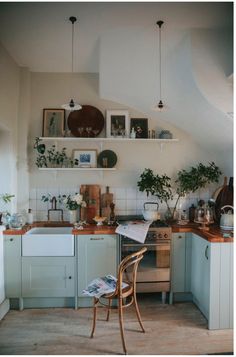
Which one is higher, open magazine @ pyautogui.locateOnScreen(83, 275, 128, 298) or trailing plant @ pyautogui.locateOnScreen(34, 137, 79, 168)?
trailing plant @ pyautogui.locateOnScreen(34, 137, 79, 168)

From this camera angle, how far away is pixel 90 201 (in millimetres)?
Answer: 3246

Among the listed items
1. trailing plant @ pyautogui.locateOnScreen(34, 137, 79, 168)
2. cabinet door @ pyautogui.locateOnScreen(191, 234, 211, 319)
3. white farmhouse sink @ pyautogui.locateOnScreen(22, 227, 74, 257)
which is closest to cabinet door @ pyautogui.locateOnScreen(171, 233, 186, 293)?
cabinet door @ pyautogui.locateOnScreen(191, 234, 211, 319)

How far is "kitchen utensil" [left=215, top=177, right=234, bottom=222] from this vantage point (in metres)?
2.94

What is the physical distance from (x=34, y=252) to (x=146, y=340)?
1418mm

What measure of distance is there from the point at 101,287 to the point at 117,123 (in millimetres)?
2037

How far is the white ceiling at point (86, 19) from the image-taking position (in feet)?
6.30

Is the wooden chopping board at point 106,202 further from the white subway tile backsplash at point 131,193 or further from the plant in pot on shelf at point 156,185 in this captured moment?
the plant in pot on shelf at point 156,185

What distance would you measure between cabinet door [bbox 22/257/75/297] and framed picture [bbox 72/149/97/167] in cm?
124

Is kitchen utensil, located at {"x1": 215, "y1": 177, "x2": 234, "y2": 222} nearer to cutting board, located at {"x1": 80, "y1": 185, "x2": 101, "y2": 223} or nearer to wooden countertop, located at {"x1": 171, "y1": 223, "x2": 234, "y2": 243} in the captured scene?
wooden countertop, located at {"x1": 171, "y1": 223, "x2": 234, "y2": 243}

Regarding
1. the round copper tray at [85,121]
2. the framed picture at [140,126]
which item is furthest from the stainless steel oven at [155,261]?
the round copper tray at [85,121]

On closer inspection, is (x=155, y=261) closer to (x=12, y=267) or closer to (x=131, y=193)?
(x=131, y=193)

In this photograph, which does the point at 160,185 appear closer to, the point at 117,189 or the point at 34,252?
the point at 117,189

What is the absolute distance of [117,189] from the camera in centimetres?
334

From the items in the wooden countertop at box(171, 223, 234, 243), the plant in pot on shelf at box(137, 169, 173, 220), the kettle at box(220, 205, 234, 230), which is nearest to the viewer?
the wooden countertop at box(171, 223, 234, 243)
